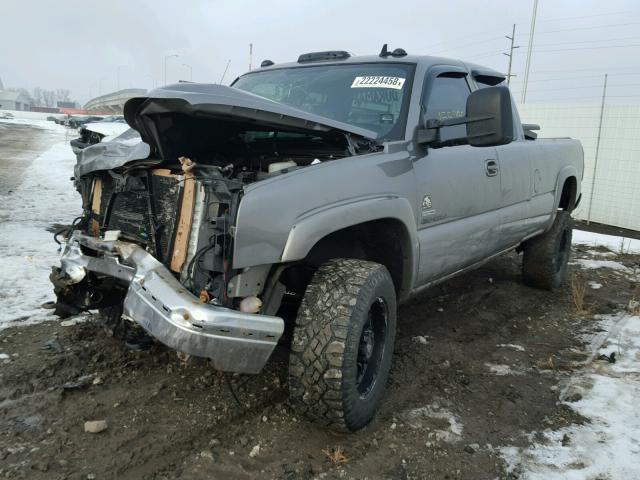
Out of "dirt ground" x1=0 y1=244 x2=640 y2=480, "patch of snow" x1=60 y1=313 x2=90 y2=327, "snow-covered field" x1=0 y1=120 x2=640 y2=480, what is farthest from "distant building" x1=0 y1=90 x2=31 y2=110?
"dirt ground" x1=0 y1=244 x2=640 y2=480

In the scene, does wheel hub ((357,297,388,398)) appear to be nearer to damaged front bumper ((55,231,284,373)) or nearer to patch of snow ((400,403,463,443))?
patch of snow ((400,403,463,443))

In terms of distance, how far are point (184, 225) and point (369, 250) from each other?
1255mm

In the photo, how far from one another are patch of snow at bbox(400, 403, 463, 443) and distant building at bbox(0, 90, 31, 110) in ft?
513

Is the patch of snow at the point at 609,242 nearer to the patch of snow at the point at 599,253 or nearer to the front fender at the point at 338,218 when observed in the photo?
the patch of snow at the point at 599,253

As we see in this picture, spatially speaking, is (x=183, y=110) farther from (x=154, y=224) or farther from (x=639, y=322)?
(x=639, y=322)

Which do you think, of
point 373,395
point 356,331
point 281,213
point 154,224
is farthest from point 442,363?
point 154,224

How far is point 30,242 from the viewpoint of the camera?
6156mm

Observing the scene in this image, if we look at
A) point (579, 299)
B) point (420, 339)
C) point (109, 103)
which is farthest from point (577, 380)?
point (109, 103)

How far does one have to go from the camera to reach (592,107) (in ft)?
40.8

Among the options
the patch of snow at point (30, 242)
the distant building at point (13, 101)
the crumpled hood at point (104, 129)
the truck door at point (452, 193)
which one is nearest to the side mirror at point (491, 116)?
the truck door at point (452, 193)

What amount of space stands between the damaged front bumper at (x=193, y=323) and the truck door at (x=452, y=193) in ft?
4.46

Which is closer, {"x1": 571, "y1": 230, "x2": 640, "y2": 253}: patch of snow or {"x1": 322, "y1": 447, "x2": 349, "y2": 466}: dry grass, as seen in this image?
{"x1": 322, "y1": 447, "x2": 349, "y2": 466}: dry grass

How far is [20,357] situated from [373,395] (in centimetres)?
227

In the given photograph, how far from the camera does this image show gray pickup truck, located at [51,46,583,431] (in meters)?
2.43
